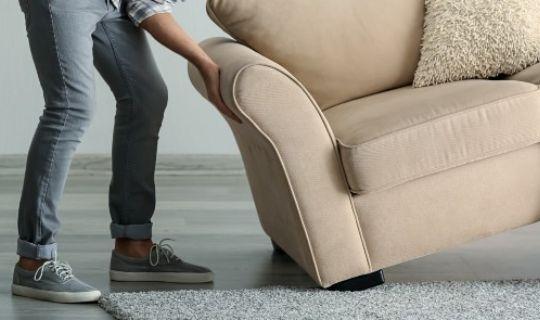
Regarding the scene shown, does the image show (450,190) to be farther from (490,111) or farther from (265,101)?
(265,101)

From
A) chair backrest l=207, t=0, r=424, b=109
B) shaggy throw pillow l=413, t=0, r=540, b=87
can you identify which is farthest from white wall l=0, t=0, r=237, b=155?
shaggy throw pillow l=413, t=0, r=540, b=87

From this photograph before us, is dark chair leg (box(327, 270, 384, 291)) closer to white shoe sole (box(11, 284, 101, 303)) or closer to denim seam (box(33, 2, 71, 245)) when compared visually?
white shoe sole (box(11, 284, 101, 303))

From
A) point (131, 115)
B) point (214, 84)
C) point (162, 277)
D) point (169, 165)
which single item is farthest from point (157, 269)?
point (169, 165)

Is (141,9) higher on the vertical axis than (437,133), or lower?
higher

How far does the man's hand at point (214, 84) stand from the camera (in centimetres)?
244

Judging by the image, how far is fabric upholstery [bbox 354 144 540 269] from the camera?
2.43 metres

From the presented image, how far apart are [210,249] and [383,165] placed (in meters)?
0.79

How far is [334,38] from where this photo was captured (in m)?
2.91

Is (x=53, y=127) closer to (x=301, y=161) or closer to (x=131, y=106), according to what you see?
(x=131, y=106)

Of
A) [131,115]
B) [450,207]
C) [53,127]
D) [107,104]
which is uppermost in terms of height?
[53,127]

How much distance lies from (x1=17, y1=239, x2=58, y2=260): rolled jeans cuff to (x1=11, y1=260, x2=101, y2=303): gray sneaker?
0.06 ft

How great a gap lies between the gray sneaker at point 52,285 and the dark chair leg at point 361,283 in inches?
22.8

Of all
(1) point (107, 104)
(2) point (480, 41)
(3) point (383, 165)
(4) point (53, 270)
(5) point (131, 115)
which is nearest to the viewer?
(3) point (383, 165)

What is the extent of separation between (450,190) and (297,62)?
65cm
